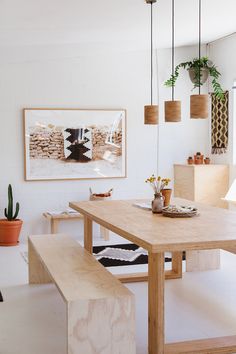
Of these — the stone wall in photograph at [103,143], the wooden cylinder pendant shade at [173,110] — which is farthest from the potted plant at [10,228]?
the wooden cylinder pendant shade at [173,110]

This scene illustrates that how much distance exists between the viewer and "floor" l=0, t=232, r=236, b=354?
12.0 feet

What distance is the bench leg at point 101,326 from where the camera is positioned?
10.3 ft

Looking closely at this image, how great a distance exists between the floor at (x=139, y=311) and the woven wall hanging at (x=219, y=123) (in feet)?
7.24

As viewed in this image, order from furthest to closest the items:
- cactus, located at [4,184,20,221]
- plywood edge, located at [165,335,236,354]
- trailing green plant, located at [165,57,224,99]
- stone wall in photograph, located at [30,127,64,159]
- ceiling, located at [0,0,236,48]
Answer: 1. trailing green plant, located at [165,57,224,99]
2. stone wall in photograph, located at [30,127,64,159]
3. cactus, located at [4,184,20,221]
4. ceiling, located at [0,0,236,48]
5. plywood edge, located at [165,335,236,354]

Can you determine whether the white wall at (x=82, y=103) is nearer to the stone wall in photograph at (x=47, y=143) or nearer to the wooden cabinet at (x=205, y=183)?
the stone wall in photograph at (x=47, y=143)

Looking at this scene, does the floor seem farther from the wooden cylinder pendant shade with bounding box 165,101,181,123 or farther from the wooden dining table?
the wooden cylinder pendant shade with bounding box 165,101,181,123

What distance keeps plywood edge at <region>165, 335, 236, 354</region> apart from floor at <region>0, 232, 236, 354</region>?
7.9 inches

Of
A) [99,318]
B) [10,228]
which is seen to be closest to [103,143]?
[10,228]

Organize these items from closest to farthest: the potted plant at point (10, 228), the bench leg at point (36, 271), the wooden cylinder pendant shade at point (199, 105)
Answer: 1. the wooden cylinder pendant shade at point (199, 105)
2. the bench leg at point (36, 271)
3. the potted plant at point (10, 228)

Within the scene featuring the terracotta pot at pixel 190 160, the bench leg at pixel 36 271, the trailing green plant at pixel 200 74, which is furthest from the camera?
the terracotta pot at pixel 190 160

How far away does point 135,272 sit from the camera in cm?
545

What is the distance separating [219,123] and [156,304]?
14.4ft

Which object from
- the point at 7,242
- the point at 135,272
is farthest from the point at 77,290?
the point at 7,242

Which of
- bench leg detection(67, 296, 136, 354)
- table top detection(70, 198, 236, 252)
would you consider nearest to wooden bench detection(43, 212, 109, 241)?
table top detection(70, 198, 236, 252)
